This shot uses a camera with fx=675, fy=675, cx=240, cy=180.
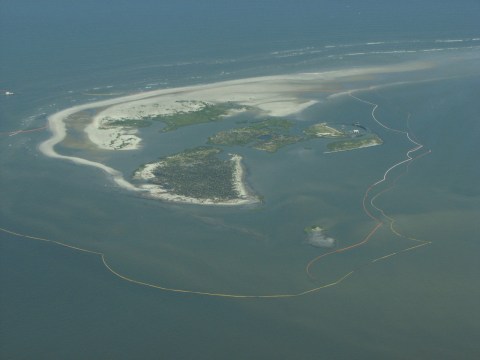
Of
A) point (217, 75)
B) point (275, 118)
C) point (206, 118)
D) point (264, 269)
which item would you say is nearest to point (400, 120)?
point (275, 118)

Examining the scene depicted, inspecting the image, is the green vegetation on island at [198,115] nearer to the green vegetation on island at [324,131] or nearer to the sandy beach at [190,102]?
the sandy beach at [190,102]

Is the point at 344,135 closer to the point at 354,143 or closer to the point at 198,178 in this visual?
the point at 354,143

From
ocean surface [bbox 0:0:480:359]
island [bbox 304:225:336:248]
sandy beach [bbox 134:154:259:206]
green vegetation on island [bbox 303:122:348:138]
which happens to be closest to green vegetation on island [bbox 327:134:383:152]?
ocean surface [bbox 0:0:480:359]

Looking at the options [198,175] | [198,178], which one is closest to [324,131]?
[198,175]

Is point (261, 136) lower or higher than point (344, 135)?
higher

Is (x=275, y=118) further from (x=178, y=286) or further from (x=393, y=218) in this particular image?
(x=178, y=286)

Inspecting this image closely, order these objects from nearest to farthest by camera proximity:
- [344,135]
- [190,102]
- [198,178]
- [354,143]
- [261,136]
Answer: [198,178] < [354,143] < [261,136] < [344,135] < [190,102]

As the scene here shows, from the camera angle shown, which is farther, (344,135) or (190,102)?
(190,102)

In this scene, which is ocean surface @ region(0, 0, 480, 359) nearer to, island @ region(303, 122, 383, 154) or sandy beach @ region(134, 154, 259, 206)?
sandy beach @ region(134, 154, 259, 206)
